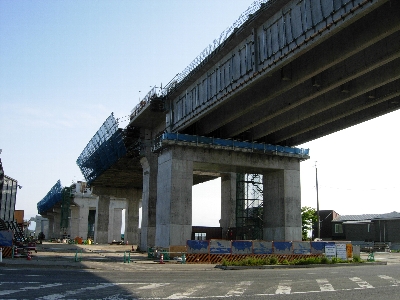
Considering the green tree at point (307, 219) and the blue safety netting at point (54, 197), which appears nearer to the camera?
the green tree at point (307, 219)

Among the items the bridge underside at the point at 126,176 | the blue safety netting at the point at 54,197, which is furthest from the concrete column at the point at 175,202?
the blue safety netting at the point at 54,197

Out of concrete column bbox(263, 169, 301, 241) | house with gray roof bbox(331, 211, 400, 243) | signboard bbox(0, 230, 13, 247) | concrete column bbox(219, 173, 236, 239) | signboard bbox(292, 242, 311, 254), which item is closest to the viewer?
signboard bbox(0, 230, 13, 247)

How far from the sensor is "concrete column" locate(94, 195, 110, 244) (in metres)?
87.1

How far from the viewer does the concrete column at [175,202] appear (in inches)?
1599

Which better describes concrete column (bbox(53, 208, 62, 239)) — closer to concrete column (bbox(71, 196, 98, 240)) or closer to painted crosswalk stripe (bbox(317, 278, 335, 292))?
concrete column (bbox(71, 196, 98, 240))

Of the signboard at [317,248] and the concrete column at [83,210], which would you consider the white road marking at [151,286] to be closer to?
the signboard at [317,248]

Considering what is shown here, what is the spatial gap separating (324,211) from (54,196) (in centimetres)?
7918

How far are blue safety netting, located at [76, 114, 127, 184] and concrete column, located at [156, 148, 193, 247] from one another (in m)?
17.1

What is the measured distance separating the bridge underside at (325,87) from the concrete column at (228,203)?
1451 centimetres

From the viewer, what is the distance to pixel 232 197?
59.9m

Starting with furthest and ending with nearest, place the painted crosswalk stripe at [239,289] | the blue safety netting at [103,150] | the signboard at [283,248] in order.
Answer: the blue safety netting at [103,150] < the signboard at [283,248] < the painted crosswalk stripe at [239,289]

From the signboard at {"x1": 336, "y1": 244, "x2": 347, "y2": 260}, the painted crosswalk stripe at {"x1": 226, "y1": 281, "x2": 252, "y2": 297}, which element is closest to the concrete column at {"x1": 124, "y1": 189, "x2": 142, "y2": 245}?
the signboard at {"x1": 336, "y1": 244, "x2": 347, "y2": 260}

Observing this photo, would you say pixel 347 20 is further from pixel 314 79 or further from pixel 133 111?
pixel 133 111

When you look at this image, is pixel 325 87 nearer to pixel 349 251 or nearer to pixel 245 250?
pixel 245 250
